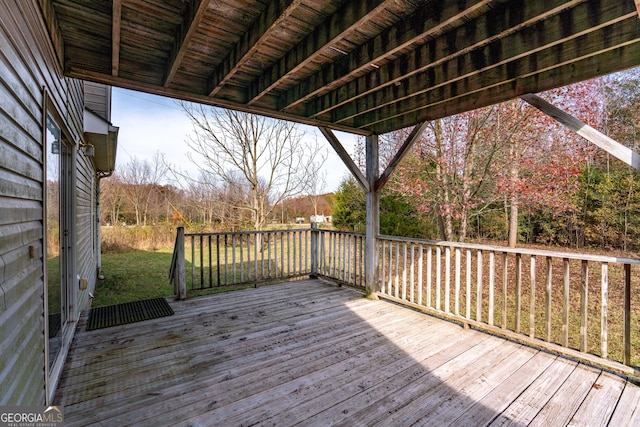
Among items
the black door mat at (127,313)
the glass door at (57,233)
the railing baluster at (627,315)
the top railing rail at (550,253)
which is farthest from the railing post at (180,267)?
the railing baluster at (627,315)

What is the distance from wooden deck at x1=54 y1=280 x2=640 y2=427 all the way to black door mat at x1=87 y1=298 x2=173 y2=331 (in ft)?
0.55

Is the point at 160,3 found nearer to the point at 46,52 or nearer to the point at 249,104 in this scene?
the point at 46,52

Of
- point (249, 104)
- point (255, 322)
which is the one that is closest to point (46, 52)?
point (249, 104)

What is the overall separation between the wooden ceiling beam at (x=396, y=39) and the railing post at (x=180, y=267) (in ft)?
8.20

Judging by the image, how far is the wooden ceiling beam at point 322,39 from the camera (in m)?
1.92

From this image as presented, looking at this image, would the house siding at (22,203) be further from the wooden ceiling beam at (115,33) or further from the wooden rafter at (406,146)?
the wooden rafter at (406,146)

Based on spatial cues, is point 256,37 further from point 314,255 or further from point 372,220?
point 314,255

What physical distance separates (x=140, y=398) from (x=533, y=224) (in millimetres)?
10917

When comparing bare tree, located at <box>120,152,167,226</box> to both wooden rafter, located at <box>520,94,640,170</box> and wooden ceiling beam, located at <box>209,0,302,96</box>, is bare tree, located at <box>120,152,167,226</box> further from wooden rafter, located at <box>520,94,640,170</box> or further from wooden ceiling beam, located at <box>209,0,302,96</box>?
wooden rafter, located at <box>520,94,640,170</box>

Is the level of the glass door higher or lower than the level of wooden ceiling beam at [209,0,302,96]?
lower

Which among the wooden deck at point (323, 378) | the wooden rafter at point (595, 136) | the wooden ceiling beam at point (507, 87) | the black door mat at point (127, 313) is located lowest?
the wooden deck at point (323, 378)

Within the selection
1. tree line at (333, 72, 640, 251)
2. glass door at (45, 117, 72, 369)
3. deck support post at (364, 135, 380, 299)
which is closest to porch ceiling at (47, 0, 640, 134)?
glass door at (45, 117, 72, 369)
